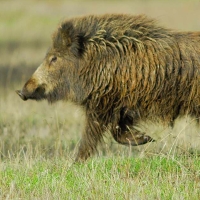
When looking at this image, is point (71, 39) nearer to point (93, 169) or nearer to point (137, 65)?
point (137, 65)

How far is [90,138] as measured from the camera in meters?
7.69

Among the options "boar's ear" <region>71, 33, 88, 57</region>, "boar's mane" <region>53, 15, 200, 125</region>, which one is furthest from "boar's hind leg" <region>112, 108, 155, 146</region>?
"boar's ear" <region>71, 33, 88, 57</region>

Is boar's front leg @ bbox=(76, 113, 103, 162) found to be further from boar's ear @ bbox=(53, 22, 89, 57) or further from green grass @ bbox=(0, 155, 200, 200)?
boar's ear @ bbox=(53, 22, 89, 57)

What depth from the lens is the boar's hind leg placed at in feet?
24.6

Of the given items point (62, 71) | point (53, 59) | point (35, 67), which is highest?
point (53, 59)

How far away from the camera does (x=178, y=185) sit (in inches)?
230

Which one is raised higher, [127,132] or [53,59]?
[53,59]

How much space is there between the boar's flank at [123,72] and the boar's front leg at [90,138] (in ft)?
0.04

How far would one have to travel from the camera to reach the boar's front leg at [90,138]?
7.66m

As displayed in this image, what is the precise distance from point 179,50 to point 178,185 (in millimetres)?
2032

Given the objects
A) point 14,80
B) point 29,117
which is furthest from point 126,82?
point 14,80

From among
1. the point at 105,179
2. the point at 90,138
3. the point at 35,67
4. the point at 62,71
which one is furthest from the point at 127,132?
the point at 35,67

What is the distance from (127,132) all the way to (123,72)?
2.48 ft

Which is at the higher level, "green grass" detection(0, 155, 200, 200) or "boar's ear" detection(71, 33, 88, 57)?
"boar's ear" detection(71, 33, 88, 57)
